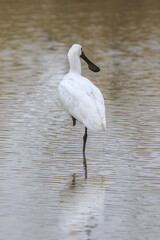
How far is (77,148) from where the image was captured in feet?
35.3

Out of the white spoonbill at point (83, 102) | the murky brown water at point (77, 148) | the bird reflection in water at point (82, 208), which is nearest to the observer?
the bird reflection in water at point (82, 208)

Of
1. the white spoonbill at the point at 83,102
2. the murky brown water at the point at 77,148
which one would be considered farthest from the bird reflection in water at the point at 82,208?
the white spoonbill at the point at 83,102

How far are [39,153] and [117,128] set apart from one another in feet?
5.91

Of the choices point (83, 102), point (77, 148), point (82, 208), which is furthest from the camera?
point (77, 148)

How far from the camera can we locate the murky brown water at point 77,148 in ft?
24.3

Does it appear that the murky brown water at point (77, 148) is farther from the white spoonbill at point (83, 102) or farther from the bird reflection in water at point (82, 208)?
the white spoonbill at point (83, 102)

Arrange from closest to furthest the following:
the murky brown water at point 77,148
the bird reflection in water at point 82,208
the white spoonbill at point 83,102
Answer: the bird reflection in water at point 82,208 < the murky brown water at point 77,148 < the white spoonbill at point 83,102

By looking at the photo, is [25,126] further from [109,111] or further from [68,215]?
[68,215]

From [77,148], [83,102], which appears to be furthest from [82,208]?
[77,148]

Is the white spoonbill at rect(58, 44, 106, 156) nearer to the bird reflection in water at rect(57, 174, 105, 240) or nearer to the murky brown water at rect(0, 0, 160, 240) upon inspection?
the murky brown water at rect(0, 0, 160, 240)

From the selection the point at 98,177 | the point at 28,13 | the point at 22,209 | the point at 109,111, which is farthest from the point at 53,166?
the point at 28,13

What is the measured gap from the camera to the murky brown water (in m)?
7.40

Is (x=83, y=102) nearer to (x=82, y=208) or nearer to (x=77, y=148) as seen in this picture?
(x=77, y=148)

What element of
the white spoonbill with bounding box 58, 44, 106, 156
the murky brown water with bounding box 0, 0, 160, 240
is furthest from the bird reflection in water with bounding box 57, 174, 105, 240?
the white spoonbill with bounding box 58, 44, 106, 156
